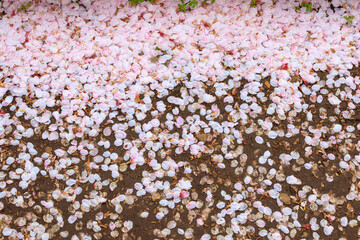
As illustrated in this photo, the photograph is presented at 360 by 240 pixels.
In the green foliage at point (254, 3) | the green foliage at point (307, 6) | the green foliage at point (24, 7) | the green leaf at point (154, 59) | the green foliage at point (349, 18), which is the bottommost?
the green leaf at point (154, 59)

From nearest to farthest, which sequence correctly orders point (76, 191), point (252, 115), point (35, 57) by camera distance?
point (76, 191)
point (252, 115)
point (35, 57)


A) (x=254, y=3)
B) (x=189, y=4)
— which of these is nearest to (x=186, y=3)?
(x=189, y=4)

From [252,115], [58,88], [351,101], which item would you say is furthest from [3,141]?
[351,101]

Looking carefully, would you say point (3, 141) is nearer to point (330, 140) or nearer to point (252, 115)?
point (252, 115)

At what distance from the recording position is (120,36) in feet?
10.9

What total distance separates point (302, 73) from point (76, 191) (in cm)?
218

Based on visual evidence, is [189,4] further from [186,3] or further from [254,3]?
[254,3]

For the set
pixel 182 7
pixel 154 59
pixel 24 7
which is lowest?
pixel 154 59

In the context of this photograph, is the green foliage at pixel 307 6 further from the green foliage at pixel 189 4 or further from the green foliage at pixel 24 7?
the green foliage at pixel 24 7

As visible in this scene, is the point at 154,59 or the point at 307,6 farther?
the point at 307,6

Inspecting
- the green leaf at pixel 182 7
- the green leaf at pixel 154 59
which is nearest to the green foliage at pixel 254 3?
the green leaf at pixel 182 7

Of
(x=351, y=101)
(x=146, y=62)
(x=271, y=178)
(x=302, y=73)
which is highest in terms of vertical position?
(x=146, y=62)

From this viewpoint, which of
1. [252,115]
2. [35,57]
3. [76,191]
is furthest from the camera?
[35,57]

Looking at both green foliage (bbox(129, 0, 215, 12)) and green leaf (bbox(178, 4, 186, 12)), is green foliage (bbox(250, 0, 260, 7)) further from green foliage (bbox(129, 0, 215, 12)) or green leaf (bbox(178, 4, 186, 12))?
green leaf (bbox(178, 4, 186, 12))
